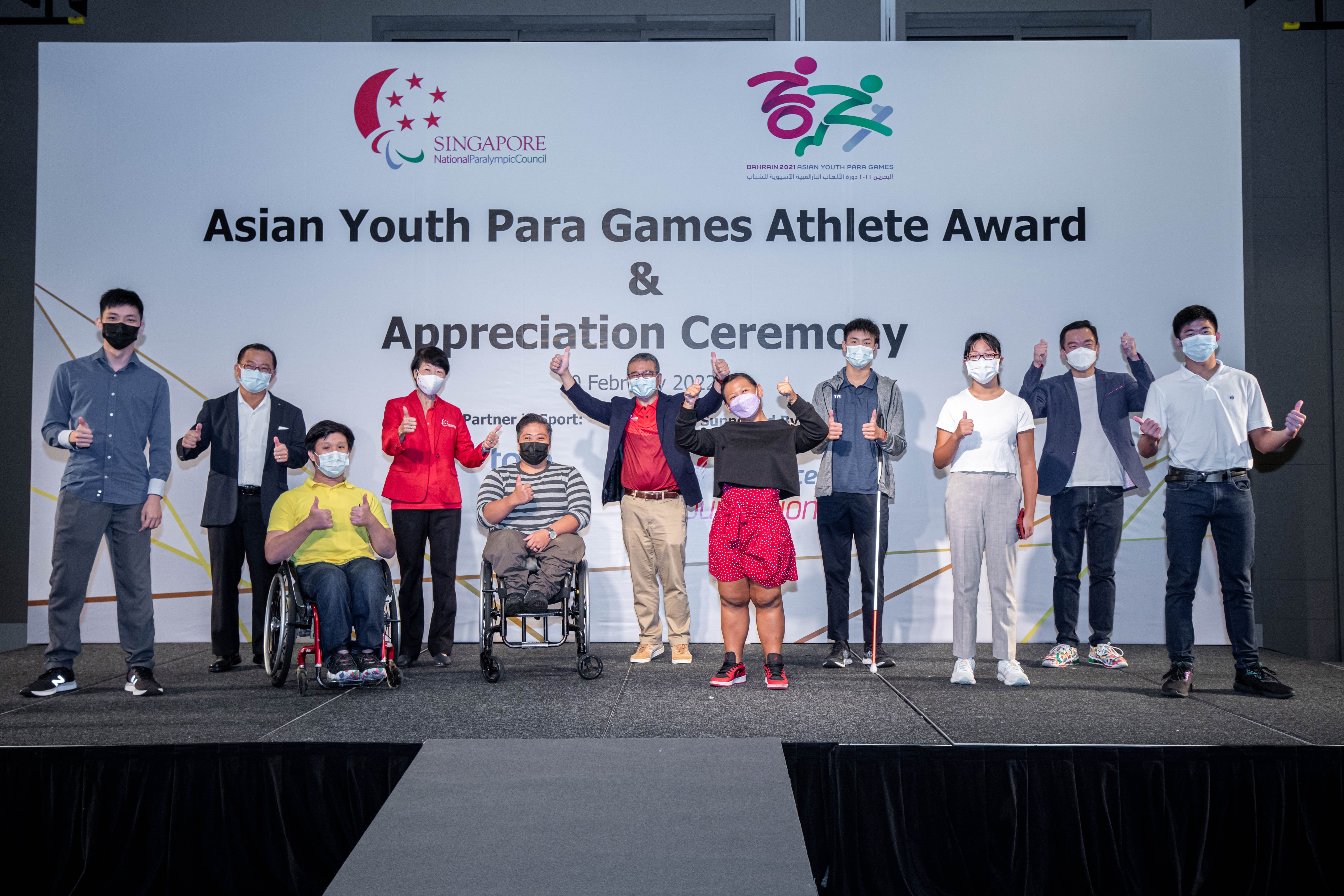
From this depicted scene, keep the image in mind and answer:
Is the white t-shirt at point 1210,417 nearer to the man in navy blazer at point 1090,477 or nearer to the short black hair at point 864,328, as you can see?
the man in navy blazer at point 1090,477

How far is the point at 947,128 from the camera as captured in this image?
491 centimetres

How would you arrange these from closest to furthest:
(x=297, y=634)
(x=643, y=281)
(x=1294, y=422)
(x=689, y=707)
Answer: (x=689, y=707) → (x=1294, y=422) → (x=297, y=634) → (x=643, y=281)

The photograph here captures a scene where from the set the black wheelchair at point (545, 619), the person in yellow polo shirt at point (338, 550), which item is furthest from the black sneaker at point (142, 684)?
the black wheelchair at point (545, 619)

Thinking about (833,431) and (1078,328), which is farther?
(1078,328)

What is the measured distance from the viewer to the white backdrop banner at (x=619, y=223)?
485 cm

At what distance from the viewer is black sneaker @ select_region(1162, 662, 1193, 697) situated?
11.4 ft

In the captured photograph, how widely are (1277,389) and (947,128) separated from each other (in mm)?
2344

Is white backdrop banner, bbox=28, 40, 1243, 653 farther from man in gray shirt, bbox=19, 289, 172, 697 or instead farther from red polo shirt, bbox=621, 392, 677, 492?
man in gray shirt, bbox=19, 289, 172, 697

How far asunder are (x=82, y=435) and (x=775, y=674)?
9.45 feet

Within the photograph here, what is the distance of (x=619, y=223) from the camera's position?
4.93 metres

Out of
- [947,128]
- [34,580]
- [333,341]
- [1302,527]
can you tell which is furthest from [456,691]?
[1302,527]

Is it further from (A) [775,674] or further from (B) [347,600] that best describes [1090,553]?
(B) [347,600]

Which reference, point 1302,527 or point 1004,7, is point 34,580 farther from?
point 1302,527

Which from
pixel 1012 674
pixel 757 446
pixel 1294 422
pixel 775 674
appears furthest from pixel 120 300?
pixel 1294 422
